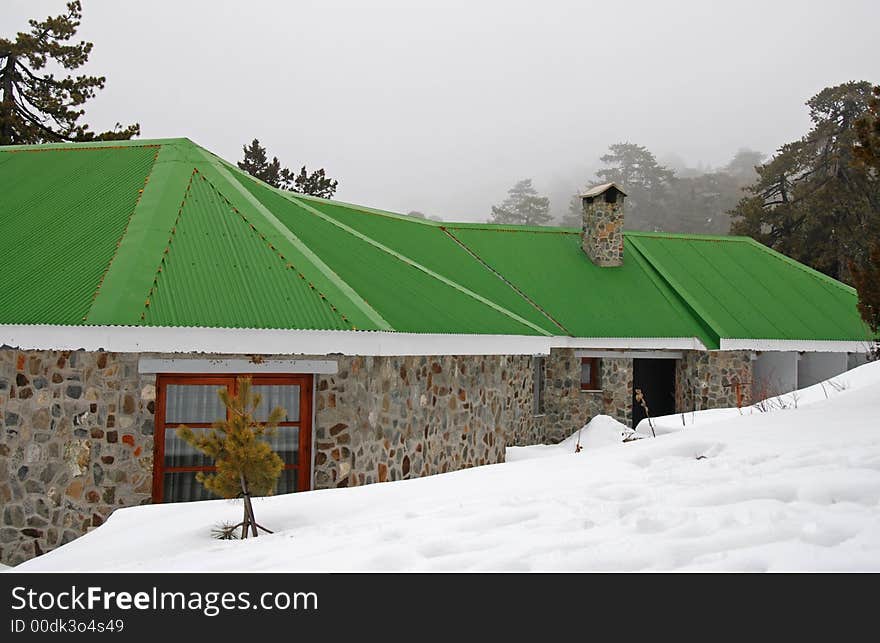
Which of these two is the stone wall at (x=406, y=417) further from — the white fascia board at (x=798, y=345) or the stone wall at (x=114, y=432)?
the white fascia board at (x=798, y=345)

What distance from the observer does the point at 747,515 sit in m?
5.01

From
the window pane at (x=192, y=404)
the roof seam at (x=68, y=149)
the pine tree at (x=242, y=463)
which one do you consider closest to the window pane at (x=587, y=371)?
the roof seam at (x=68, y=149)

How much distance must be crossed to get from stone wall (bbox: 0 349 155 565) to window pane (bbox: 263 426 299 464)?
1.39 meters

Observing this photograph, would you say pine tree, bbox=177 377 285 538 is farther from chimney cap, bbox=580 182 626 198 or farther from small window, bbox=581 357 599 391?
chimney cap, bbox=580 182 626 198

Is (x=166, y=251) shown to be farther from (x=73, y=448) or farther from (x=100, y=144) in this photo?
(x=100, y=144)

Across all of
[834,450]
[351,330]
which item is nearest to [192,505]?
[351,330]

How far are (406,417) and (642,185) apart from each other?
2897 inches

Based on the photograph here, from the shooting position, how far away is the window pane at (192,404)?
8.99 m

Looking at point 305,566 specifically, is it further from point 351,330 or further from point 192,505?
point 351,330

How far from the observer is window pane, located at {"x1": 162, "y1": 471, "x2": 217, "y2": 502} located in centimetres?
895

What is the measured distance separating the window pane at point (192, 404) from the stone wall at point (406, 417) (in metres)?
1.15

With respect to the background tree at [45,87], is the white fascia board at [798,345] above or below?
below

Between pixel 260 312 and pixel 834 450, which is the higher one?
pixel 260 312
